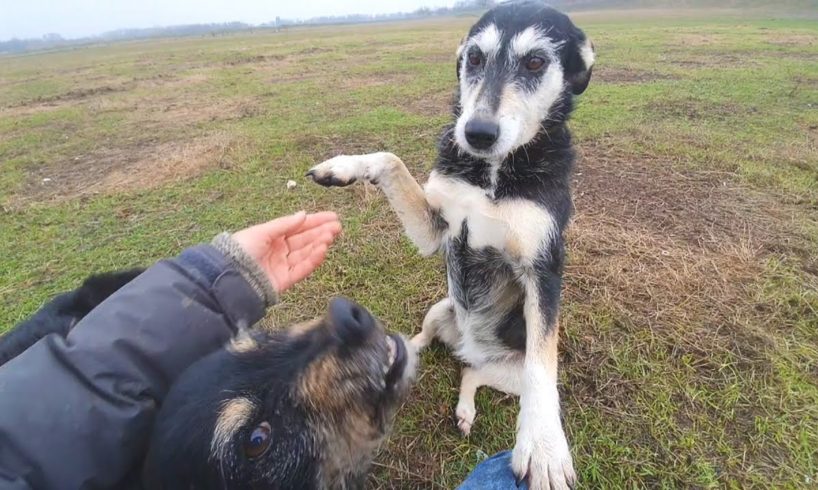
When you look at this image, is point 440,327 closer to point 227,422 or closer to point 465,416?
point 465,416

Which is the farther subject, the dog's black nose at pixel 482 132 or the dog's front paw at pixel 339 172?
the dog's front paw at pixel 339 172

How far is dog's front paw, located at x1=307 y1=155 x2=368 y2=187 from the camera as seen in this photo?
2916 mm

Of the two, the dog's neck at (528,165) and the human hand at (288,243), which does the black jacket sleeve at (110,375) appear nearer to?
the human hand at (288,243)

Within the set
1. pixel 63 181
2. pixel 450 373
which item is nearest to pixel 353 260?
pixel 450 373

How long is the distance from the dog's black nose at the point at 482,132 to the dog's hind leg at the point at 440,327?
1359 mm

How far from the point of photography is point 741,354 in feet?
11.4

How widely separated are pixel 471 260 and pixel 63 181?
24.8 feet

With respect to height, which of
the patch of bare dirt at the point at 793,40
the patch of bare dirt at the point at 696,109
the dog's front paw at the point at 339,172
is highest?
the dog's front paw at the point at 339,172

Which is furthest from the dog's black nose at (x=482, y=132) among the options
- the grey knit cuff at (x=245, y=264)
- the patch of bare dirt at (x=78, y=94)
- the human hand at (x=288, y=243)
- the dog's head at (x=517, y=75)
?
the patch of bare dirt at (x=78, y=94)

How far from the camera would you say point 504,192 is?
2.97 metres

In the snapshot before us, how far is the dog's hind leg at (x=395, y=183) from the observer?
2.94m

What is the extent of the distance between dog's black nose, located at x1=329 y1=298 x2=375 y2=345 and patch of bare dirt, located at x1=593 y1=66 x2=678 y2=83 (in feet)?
45.1

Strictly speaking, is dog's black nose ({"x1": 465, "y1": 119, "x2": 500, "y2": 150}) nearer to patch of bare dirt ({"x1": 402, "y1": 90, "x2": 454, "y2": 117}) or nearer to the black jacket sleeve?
the black jacket sleeve

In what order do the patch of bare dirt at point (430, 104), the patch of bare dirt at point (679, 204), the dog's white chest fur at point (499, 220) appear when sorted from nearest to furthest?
the dog's white chest fur at point (499, 220) → the patch of bare dirt at point (679, 204) → the patch of bare dirt at point (430, 104)
